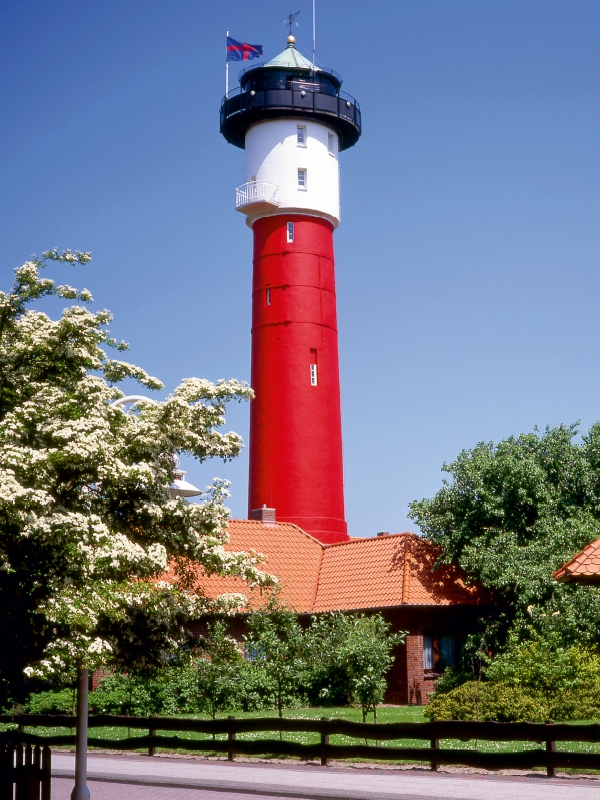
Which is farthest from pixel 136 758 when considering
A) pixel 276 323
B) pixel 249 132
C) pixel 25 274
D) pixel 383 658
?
pixel 249 132

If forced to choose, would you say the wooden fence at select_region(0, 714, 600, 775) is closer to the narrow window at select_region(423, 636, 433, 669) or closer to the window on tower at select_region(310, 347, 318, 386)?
the narrow window at select_region(423, 636, 433, 669)

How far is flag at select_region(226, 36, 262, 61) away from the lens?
48.3m

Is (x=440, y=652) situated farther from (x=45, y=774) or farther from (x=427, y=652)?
(x=45, y=774)

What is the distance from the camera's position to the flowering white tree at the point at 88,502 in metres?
14.8

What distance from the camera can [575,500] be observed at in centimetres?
3797

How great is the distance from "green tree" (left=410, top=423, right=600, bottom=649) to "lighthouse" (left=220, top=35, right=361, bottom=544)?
6.52 m

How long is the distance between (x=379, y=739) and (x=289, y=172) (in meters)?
30.9

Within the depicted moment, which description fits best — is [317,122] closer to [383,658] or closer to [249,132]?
[249,132]

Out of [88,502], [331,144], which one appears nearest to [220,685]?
[88,502]

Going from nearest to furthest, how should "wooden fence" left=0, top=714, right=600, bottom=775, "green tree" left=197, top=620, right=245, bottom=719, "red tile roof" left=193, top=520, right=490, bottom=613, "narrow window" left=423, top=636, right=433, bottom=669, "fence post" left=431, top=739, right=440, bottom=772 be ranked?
"wooden fence" left=0, top=714, right=600, bottom=775, "fence post" left=431, top=739, right=440, bottom=772, "green tree" left=197, top=620, right=245, bottom=719, "narrow window" left=423, top=636, right=433, bottom=669, "red tile roof" left=193, top=520, right=490, bottom=613

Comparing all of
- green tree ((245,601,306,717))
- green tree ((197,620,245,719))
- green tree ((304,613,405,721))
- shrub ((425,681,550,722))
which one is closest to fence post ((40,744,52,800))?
green tree ((304,613,405,721))

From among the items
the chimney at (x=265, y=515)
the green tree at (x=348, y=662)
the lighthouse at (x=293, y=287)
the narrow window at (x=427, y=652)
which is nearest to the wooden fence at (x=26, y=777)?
the green tree at (x=348, y=662)

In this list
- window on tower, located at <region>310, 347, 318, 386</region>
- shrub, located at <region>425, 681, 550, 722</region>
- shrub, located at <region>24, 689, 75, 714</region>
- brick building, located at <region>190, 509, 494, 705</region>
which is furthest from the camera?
window on tower, located at <region>310, 347, 318, 386</region>

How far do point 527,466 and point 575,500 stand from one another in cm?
241
